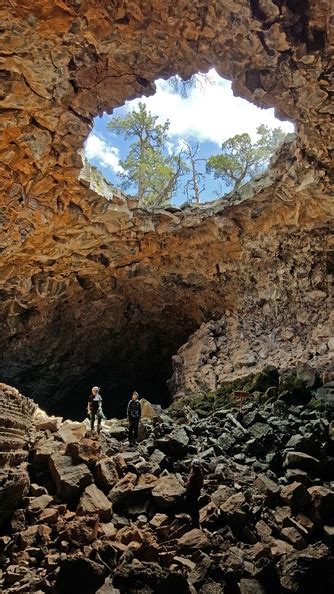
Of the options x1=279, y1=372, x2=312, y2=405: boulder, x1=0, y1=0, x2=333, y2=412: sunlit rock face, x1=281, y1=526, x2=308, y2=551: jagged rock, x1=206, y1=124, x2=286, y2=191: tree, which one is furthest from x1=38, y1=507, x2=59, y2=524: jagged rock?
x1=206, y1=124, x2=286, y2=191: tree

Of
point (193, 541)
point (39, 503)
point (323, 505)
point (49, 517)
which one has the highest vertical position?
point (39, 503)

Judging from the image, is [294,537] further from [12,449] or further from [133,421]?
[12,449]

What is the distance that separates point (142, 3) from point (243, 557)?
8825mm

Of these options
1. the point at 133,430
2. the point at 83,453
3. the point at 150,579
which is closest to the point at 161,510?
the point at 83,453

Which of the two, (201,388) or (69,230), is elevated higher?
(69,230)

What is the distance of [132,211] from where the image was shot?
39.8 ft

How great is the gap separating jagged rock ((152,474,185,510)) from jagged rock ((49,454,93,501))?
868 millimetres

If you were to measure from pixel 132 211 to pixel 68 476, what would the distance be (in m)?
8.57

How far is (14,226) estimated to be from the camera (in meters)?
11.0

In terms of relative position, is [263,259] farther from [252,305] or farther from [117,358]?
[117,358]

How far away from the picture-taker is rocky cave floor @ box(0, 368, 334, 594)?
377cm

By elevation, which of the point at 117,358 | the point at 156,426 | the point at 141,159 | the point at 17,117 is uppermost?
the point at 141,159

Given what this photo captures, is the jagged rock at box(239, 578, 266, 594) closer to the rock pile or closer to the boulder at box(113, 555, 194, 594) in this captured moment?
the boulder at box(113, 555, 194, 594)

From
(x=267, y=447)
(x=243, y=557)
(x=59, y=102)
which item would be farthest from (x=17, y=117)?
(x=243, y=557)
